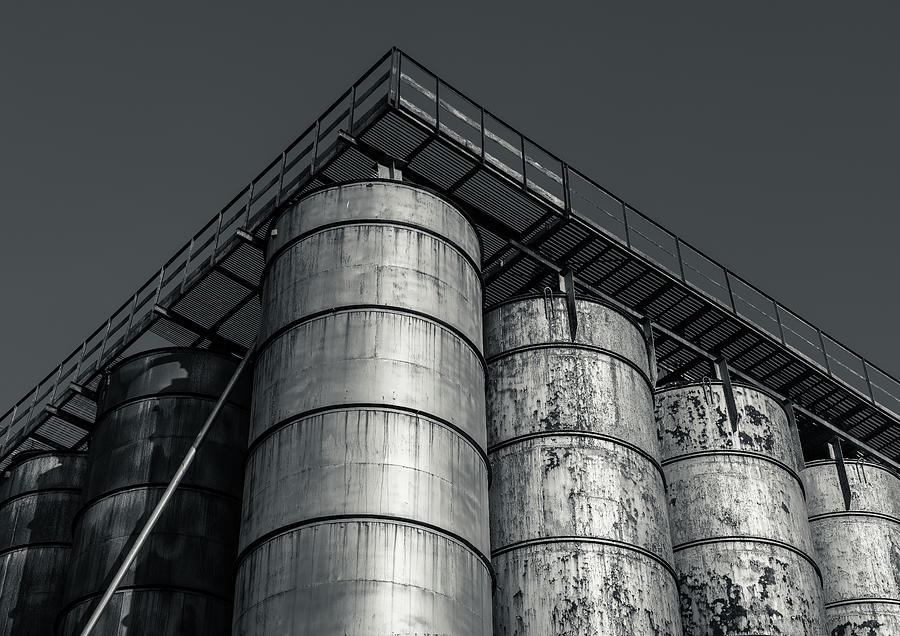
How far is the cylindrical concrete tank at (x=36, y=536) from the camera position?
1952 cm

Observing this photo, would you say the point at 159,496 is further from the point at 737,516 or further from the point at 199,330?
the point at 737,516

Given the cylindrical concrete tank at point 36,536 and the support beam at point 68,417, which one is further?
the support beam at point 68,417

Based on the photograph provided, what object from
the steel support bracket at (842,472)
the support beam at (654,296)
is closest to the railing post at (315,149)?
the support beam at (654,296)

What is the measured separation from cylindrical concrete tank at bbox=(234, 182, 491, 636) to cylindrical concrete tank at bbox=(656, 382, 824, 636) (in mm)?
4770

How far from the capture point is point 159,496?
56.6ft

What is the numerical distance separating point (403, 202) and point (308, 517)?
17.3 ft

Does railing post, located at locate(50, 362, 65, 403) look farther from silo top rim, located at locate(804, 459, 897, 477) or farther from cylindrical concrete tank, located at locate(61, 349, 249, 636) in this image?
silo top rim, located at locate(804, 459, 897, 477)

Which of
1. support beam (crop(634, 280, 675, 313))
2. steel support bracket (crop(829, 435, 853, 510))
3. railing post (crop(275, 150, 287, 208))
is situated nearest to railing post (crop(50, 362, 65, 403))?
railing post (crop(275, 150, 287, 208))

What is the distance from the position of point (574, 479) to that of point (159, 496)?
6393mm

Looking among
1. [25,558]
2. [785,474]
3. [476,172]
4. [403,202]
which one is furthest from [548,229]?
[25,558]

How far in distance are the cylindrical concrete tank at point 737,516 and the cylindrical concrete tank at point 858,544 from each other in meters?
2.46

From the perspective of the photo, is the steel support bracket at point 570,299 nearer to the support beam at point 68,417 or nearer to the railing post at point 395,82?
the railing post at point 395,82

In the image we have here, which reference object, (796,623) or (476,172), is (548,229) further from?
(796,623)

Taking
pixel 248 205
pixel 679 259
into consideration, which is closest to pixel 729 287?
pixel 679 259
